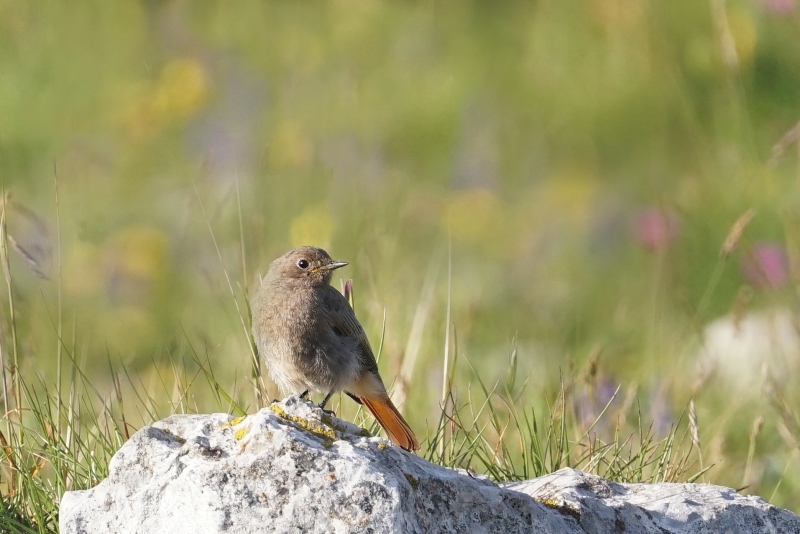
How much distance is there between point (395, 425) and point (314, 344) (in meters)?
0.59

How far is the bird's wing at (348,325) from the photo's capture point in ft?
16.6

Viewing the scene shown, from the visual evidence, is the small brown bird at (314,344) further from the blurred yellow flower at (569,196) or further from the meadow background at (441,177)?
the blurred yellow flower at (569,196)

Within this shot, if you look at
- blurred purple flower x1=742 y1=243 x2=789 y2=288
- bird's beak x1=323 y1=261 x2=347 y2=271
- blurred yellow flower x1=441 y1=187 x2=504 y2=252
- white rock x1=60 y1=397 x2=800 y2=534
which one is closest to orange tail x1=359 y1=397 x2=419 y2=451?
bird's beak x1=323 y1=261 x2=347 y2=271

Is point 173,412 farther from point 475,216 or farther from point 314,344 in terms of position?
point 475,216

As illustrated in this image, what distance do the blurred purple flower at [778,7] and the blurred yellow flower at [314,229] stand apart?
14.8 ft

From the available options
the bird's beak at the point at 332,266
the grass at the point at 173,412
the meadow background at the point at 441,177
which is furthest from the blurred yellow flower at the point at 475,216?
the grass at the point at 173,412

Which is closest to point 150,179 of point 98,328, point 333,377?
point 98,328

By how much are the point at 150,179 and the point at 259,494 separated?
674cm

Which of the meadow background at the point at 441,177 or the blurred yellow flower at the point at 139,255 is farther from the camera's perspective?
the blurred yellow flower at the point at 139,255

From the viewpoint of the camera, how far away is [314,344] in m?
5.00

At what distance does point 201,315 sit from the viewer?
7.84 meters

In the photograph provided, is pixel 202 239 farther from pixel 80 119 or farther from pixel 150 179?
pixel 80 119

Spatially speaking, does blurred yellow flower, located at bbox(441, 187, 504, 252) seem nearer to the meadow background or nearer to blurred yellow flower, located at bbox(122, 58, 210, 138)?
the meadow background

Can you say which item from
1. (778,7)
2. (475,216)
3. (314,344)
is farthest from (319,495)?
(778,7)
